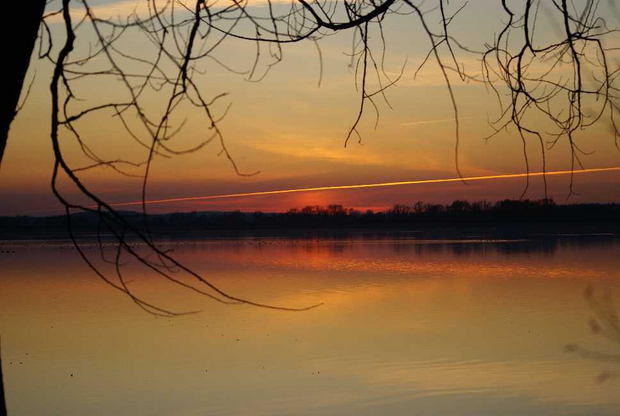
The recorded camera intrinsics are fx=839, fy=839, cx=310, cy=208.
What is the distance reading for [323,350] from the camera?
1395cm

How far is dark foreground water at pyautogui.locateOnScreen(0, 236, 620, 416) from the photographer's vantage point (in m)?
10.6

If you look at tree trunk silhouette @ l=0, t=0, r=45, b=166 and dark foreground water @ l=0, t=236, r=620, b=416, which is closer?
tree trunk silhouette @ l=0, t=0, r=45, b=166

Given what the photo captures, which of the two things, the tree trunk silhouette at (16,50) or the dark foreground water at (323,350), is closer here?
the tree trunk silhouette at (16,50)

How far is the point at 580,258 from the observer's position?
3472cm

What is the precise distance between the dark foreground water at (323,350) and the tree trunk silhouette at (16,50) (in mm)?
3570

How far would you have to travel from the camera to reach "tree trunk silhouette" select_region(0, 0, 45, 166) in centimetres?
174

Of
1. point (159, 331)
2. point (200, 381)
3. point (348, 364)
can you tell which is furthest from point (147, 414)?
point (159, 331)

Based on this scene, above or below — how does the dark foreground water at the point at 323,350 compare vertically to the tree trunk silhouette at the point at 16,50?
below

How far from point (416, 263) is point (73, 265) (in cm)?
1436

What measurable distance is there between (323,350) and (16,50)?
1252 cm

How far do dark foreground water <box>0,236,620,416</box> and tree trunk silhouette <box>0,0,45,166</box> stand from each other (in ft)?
11.7

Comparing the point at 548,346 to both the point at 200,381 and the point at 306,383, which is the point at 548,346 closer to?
the point at 306,383

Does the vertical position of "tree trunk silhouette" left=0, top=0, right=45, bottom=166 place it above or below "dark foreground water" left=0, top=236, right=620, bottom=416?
above

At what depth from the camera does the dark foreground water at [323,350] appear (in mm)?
10594
